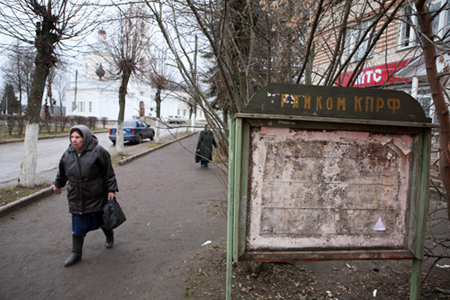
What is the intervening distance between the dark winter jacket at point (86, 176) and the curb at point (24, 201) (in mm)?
2552

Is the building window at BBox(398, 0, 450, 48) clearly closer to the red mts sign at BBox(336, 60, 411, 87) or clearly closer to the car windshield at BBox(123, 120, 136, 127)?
the red mts sign at BBox(336, 60, 411, 87)

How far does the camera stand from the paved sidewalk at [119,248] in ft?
10.2

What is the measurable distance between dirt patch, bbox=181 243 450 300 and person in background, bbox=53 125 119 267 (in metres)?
1.36

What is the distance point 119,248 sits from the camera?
161 inches

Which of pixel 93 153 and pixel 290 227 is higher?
pixel 93 153

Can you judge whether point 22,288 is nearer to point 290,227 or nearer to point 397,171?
point 290,227

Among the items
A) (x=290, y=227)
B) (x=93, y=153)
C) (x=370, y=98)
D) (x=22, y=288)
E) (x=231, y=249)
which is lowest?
(x=22, y=288)

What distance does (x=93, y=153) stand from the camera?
3672mm

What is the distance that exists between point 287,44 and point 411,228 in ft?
8.27

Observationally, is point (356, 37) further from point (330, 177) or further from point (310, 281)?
point (310, 281)

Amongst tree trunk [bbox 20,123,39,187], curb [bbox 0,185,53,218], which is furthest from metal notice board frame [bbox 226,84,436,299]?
tree trunk [bbox 20,123,39,187]

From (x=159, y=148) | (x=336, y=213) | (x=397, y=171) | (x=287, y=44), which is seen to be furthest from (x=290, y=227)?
(x=159, y=148)

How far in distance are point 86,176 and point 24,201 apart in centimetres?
328

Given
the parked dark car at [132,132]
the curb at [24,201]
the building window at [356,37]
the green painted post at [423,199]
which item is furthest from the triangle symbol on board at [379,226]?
the parked dark car at [132,132]
